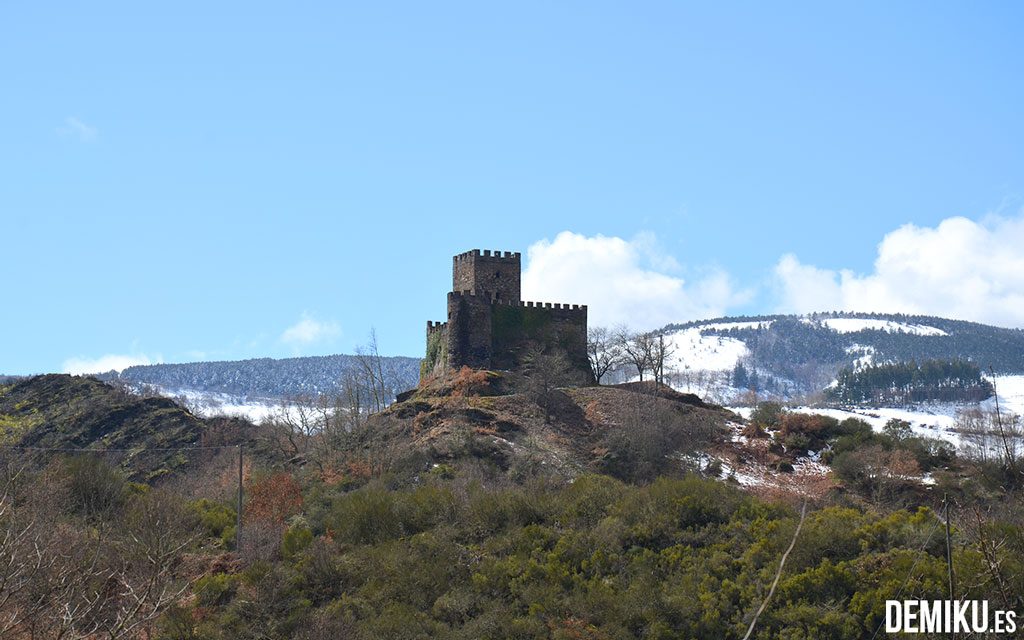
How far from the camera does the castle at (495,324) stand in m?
74.6

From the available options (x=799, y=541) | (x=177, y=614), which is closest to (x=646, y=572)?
(x=799, y=541)

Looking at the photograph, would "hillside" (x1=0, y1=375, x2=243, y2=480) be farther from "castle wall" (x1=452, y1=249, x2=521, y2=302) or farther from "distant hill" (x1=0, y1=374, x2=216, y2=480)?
"castle wall" (x1=452, y1=249, x2=521, y2=302)

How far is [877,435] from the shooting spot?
72125 mm

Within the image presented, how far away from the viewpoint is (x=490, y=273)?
77.4 meters

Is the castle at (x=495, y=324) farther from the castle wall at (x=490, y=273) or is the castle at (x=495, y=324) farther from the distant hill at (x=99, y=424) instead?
the distant hill at (x=99, y=424)

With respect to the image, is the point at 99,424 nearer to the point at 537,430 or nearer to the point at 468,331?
the point at 468,331

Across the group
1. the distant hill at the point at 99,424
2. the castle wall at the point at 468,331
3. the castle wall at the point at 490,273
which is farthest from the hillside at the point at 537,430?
the distant hill at the point at 99,424

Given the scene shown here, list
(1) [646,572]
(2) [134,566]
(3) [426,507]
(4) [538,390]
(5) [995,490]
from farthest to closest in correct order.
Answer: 1. (4) [538,390]
2. (5) [995,490]
3. (3) [426,507]
4. (1) [646,572]
5. (2) [134,566]

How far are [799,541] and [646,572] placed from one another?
6.12 metres

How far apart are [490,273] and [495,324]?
4.00m

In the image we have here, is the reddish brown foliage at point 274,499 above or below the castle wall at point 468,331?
below

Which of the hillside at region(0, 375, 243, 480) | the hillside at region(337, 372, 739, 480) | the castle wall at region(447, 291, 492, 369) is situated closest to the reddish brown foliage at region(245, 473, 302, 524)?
the hillside at region(337, 372, 739, 480)

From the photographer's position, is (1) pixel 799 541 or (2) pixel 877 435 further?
(2) pixel 877 435

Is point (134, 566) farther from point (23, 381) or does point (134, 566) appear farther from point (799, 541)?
point (23, 381)
